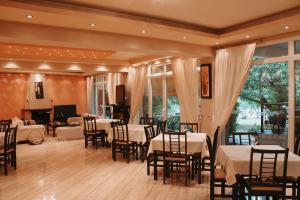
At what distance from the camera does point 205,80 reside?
22.1 feet

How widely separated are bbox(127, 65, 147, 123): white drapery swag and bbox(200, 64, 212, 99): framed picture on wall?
2843mm

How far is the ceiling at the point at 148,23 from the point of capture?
379cm

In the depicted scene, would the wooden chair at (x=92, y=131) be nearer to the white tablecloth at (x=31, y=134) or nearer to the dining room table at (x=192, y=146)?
the white tablecloth at (x=31, y=134)

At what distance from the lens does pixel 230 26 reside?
206 inches

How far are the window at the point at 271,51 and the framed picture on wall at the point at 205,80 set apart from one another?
1.27m

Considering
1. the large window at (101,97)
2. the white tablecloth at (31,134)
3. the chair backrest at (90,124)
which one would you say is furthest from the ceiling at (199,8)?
the large window at (101,97)

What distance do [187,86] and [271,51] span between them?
97.1 inches

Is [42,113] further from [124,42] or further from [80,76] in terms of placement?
[124,42]

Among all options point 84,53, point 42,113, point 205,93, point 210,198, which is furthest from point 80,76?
point 210,198

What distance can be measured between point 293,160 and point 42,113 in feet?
38.8

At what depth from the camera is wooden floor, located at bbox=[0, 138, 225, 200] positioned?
416cm

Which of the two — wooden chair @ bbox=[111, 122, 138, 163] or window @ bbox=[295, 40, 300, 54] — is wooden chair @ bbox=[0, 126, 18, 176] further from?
window @ bbox=[295, 40, 300, 54]

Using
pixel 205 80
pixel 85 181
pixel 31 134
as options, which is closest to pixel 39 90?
pixel 31 134

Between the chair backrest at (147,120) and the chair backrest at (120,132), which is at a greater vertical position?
the chair backrest at (147,120)
